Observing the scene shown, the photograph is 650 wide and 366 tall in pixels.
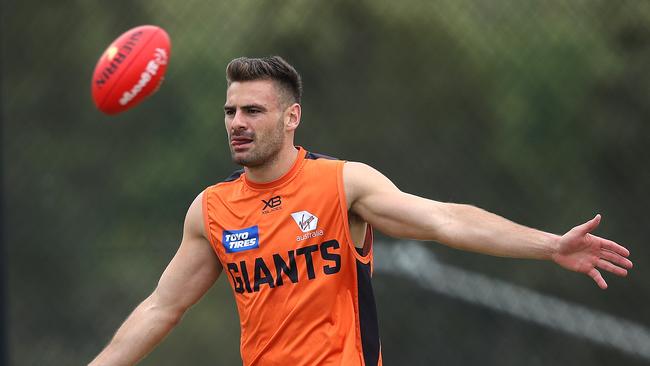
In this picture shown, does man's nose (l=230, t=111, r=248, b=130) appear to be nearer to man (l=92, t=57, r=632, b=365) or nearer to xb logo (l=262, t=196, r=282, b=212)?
man (l=92, t=57, r=632, b=365)

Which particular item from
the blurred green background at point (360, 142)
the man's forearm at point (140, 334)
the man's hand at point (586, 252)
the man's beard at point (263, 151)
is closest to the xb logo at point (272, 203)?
the man's beard at point (263, 151)

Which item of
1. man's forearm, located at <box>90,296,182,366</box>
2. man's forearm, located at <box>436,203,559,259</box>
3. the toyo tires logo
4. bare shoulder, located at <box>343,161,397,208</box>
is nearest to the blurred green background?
the toyo tires logo

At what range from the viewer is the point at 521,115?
7.64m

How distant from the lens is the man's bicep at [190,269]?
440 cm

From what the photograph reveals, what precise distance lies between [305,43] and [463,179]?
1448 mm

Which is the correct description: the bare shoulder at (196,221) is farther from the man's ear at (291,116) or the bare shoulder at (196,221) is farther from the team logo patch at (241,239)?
the man's ear at (291,116)

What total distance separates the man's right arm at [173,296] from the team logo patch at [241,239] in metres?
0.16

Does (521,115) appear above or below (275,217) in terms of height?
above

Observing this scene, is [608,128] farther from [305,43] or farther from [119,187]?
[119,187]

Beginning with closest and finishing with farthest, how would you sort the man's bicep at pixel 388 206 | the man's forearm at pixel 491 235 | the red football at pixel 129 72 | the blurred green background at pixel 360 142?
the man's forearm at pixel 491 235 → the man's bicep at pixel 388 206 → the red football at pixel 129 72 → the blurred green background at pixel 360 142

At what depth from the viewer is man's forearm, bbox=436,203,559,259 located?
3684 mm

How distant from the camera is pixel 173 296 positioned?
4.43 m

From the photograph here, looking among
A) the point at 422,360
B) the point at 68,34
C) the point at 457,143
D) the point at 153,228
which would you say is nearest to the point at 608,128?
the point at 457,143

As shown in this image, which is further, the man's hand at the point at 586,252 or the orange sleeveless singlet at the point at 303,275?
the orange sleeveless singlet at the point at 303,275
